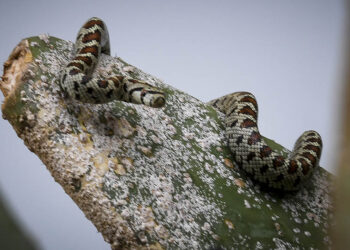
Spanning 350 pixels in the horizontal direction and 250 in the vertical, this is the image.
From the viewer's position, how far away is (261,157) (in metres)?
5.22

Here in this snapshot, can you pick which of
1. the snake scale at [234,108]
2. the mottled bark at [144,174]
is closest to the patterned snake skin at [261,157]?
the snake scale at [234,108]

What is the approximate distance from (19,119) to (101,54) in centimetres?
197

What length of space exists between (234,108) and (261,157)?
1053 millimetres

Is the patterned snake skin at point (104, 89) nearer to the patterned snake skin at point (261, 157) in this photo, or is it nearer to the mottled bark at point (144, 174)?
the mottled bark at point (144, 174)

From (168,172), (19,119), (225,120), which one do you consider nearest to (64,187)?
(19,119)

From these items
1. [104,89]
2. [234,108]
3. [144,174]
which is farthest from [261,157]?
[104,89]

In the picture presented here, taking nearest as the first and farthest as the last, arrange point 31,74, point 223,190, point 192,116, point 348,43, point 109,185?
point 348,43 → point 109,185 → point 31,74 → point 223,190 → point 192,116

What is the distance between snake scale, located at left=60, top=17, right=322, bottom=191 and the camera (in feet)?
14.2

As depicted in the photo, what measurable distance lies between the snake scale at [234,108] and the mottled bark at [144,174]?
0.19 m

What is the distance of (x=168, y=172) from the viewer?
468 cm

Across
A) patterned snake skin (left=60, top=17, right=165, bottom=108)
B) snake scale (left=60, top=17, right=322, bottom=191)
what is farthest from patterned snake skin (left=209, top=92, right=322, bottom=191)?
patterned snake skin (left=60, top=17, right=165, bottom=108)

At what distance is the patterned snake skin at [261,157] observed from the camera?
205 inches

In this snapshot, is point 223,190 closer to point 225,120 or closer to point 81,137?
point 225,120

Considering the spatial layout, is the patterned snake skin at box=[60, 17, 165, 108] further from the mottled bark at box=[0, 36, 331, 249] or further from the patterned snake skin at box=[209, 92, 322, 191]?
the patterned snake skin at box=[209, 92, 322, 191]
